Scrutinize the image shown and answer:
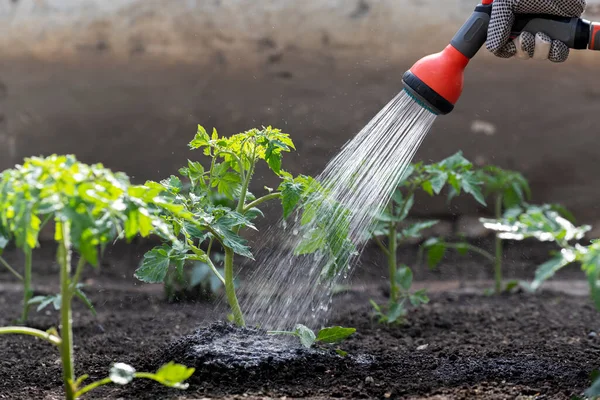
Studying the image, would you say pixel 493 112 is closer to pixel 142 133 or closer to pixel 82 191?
pixel 142 133

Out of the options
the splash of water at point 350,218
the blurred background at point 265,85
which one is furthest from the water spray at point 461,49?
the blurred background at point 265,85

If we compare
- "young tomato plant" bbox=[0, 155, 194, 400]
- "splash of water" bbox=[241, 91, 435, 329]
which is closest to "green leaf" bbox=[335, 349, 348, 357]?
"splash of water" bbox=[241, 91, 435, 329]

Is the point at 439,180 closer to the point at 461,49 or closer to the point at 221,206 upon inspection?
the point at 461,49

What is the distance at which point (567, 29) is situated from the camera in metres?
1.95

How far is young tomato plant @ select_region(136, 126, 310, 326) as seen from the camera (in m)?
1.90

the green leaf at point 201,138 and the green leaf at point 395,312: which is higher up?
the green leaf at point 201,138

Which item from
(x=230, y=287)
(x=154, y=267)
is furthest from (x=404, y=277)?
(x=154, y=267)

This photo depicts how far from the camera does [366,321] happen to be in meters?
2.74

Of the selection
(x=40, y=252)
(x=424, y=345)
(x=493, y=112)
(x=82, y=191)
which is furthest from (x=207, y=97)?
(x=82, y=191)

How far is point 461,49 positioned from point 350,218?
22.2 inches

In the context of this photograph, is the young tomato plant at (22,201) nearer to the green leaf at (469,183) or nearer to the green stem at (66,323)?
the green stem at (66,323)

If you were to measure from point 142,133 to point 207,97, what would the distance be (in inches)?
16.3

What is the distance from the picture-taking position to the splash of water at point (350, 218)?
7.40 ft

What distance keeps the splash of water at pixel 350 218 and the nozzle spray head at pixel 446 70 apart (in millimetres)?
192
